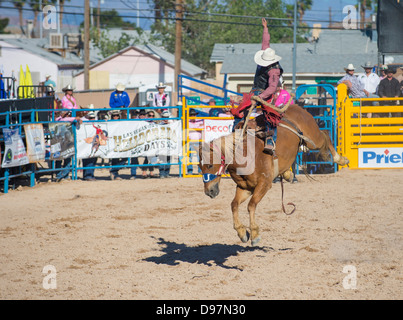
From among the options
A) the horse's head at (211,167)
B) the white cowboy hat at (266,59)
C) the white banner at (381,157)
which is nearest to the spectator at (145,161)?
the white banner at (381,157)

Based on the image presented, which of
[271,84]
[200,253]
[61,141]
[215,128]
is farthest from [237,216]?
[61,141]

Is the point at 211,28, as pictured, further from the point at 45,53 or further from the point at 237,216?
the point at 237,216

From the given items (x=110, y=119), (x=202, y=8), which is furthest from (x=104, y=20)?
(x=110, y=119)

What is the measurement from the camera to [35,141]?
1349 cm

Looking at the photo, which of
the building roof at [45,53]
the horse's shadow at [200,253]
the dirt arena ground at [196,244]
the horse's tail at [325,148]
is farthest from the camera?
the building roof at [45,53]

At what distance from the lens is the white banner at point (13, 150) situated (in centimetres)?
1244

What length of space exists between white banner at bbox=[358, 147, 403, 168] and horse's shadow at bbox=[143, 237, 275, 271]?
302 inches

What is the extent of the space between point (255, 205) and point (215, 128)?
7349 mm

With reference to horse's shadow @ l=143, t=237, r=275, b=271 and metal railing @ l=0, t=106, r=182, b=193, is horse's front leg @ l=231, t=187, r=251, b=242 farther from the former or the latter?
metal railing @ l=0, t=106, r=182, b=193

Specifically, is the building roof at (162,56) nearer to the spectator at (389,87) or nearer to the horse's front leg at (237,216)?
the spectator at (389,87)

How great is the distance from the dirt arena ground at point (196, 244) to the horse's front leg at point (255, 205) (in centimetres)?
36

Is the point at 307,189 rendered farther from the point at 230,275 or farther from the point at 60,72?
the point at 60,72

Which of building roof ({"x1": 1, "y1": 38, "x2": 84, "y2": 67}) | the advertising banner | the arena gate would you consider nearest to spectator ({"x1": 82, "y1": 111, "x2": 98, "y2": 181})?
the advertising banner

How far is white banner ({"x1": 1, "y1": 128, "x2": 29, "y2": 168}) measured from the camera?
12438mm
